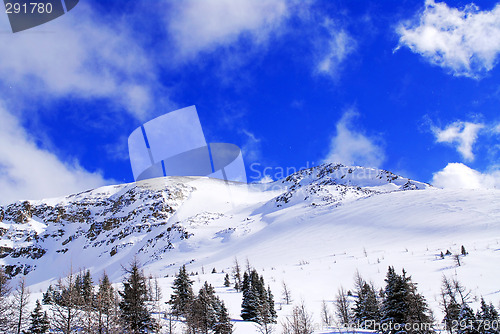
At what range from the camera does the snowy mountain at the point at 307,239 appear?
42.9 metres

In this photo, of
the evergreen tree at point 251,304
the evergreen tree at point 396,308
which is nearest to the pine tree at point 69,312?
the evergreen tree at point 396,308

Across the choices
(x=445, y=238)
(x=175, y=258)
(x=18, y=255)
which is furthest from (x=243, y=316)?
(x=18, y=255)

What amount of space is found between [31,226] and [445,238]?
240 metres

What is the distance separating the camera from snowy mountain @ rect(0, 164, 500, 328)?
42906 mm

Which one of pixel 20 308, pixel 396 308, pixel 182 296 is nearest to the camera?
pixel 396 308

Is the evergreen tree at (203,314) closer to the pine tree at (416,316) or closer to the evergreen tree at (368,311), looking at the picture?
the evergreen tree at (368,311)

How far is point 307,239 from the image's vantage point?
84000 mm

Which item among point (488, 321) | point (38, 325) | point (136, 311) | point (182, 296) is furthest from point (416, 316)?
point (38, 325)

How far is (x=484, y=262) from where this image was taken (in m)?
34.6

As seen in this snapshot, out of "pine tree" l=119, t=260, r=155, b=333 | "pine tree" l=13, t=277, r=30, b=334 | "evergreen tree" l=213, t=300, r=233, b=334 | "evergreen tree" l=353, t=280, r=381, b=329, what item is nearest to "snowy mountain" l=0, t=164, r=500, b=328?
"evergreen tree" l=353, t=280, r=381, b=329

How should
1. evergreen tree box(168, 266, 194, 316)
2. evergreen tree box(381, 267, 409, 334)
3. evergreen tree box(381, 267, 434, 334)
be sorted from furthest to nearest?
1. evergreen tree box(168, 266, 194, 316)
2. evergreen tree box(381, 267, 409, 334)
3. evergreen tree box(381, 267, 434, 334)

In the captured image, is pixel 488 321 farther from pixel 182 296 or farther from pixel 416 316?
pixel 182 296

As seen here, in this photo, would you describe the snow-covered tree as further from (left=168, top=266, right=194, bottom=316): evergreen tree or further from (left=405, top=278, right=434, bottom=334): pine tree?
(left=405, top=278, right=434, bottom=334): pine tree

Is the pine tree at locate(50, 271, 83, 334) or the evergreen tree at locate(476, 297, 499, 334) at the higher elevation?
the pine tree at locate(50, 271, 83, 334)
